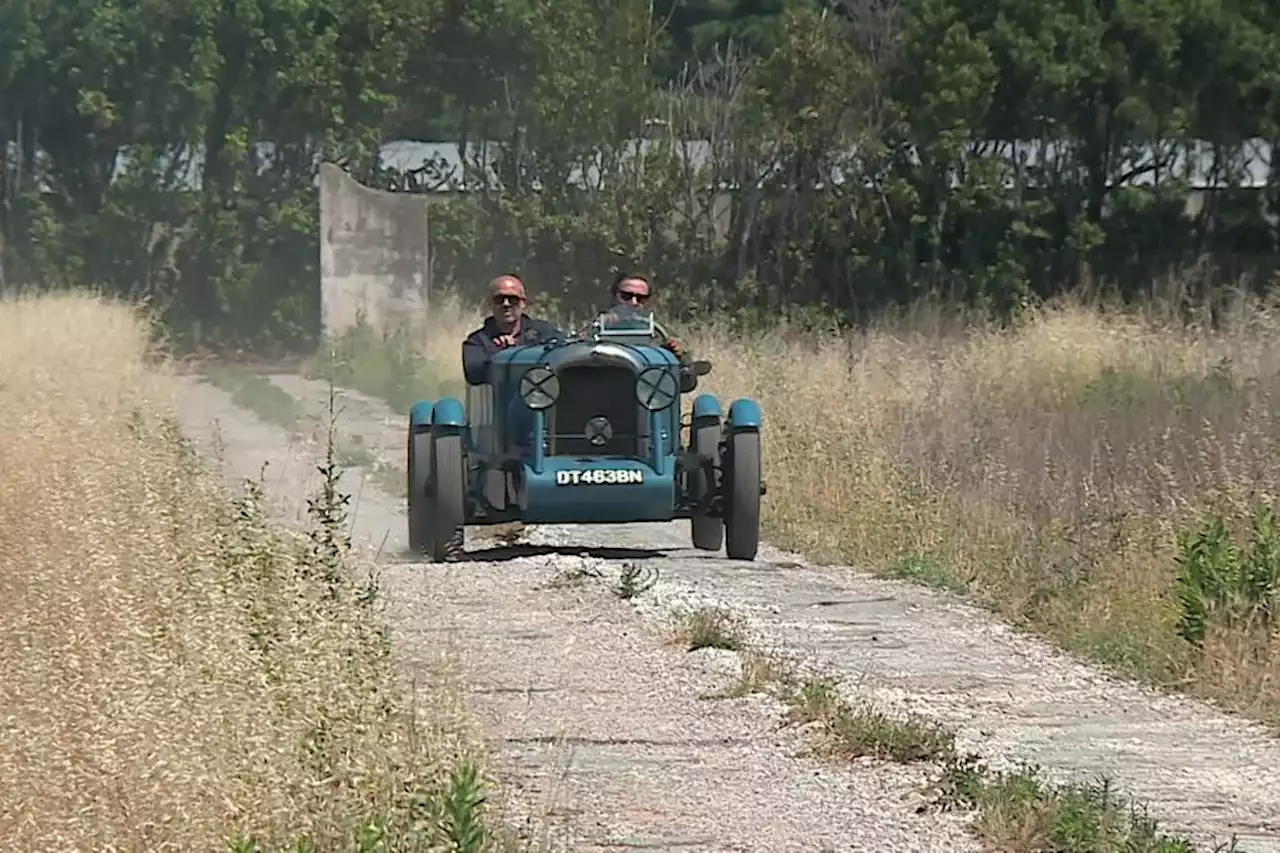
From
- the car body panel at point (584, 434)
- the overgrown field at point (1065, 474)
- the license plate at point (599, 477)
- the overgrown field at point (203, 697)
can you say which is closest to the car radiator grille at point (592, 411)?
the car body panel at point (584, 434)

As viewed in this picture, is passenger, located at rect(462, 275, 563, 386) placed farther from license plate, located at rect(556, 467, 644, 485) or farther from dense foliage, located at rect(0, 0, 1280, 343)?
dense foliage, located at rect(0, 0, 1280, 343)

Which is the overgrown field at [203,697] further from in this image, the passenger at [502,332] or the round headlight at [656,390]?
the passenger at [502,332]

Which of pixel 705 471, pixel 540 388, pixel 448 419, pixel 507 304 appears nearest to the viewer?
pixel 540 388

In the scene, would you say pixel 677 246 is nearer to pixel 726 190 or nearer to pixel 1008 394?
pixel 726 190

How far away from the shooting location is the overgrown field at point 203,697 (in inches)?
233

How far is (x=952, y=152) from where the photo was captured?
3403 cm

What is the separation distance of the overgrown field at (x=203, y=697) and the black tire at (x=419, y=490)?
8.89ft

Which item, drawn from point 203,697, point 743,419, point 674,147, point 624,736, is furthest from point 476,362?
point 674,147

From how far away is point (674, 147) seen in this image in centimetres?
3538

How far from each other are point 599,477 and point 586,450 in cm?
48

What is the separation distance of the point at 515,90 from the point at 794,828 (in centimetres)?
3260

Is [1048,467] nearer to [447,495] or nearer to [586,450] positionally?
[586,450]

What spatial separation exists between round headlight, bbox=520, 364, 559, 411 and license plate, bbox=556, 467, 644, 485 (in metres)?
0.40

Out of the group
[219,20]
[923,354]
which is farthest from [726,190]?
[923,354]
